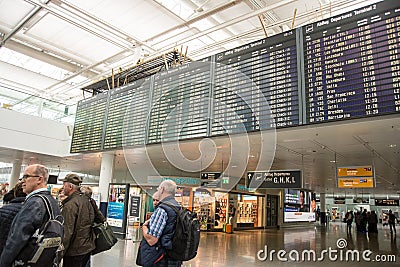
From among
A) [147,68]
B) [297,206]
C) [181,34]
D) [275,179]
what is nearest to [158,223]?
[275,179]

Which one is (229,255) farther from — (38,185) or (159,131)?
(38,185)

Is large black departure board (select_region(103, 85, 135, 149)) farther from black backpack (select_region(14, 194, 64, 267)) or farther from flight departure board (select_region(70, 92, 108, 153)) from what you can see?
black backpack (select_region(14, 194, 64, 267))

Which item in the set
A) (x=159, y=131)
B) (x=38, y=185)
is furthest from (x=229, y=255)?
(x=38, y=185)

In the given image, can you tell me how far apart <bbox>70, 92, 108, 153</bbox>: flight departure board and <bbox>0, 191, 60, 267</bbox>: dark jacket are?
633 centimetres

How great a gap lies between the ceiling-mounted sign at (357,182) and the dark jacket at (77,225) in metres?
5.42

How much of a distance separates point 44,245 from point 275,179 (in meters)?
5.18

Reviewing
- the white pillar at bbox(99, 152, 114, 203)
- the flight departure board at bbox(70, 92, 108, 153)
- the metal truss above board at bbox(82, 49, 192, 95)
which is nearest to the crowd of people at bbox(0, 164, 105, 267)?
the metal truss above board at bbox(82, 49, 192, 95)

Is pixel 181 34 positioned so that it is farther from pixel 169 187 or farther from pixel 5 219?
pixel 5 219

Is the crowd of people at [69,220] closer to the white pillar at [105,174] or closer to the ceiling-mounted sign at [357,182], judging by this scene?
the ceiling-mounted sign at [357,182]

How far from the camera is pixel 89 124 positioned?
8.88 metres

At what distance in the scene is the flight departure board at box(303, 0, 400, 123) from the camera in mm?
4035

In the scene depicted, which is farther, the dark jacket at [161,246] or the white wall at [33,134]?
the white wall at [33,134]

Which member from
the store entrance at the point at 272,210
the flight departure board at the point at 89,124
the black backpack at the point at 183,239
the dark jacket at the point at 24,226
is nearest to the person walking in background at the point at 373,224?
the store entrance at the point at 272,210

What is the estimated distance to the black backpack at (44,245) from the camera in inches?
82.0
